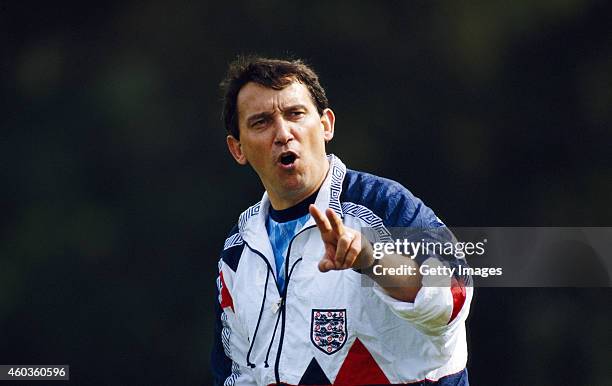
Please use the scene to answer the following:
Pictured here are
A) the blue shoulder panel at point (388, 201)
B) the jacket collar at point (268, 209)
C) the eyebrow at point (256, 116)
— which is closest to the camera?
the blue shoulder panel at point (388, 201)

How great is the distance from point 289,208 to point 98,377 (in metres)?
1.80

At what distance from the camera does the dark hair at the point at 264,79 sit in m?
2.59

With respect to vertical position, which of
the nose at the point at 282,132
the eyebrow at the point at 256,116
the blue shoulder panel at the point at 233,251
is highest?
the eyebrow at the point at 256,116

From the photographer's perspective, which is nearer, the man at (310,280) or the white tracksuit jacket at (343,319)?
the man at (310,280)

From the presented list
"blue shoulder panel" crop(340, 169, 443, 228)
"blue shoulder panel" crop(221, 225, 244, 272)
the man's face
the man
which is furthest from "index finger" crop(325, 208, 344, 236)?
"blue shoulder panel" crop(221, 225, 244, 272)

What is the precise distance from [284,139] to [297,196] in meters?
0.16

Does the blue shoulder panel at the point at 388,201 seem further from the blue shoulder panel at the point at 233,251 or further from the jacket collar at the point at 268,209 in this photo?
the blue shoulder panel at the point at 233,251

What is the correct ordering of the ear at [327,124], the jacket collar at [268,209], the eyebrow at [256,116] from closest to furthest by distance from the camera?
the jacket collar at [268,209] → the eyebrow at [256,116] → the ear at [327,124]

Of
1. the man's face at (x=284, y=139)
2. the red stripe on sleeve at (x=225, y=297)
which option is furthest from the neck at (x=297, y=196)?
the red stripe on sleeve at (x=225, y=297)

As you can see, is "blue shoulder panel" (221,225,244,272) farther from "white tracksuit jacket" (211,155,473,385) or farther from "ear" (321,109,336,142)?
"ear" (321,109,336,142)

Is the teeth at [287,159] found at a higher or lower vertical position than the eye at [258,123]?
lower

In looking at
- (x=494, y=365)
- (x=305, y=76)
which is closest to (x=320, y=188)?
(x=305, y=76)

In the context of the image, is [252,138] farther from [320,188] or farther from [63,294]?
[63,294]

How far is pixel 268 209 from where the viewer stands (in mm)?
2674
